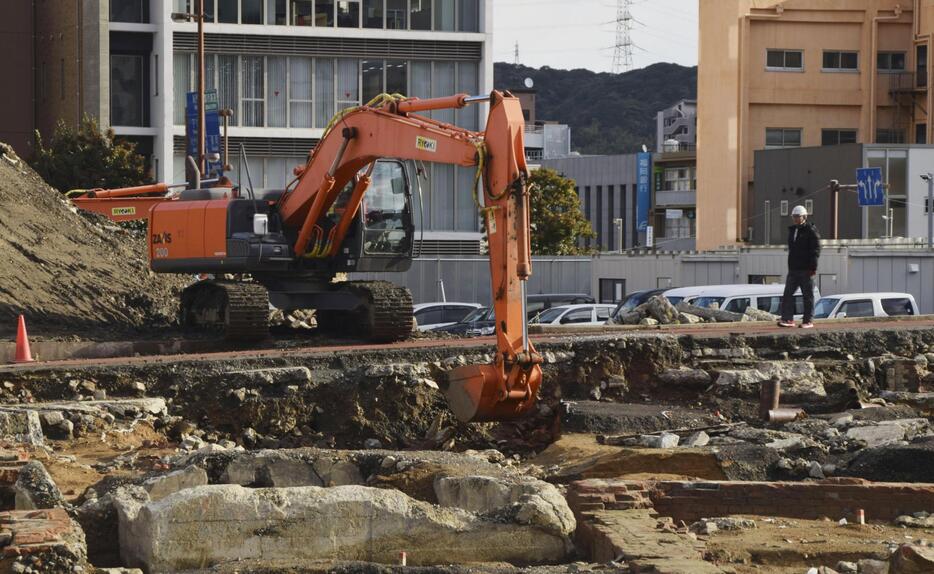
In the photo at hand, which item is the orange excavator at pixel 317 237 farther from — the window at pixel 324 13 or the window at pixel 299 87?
the window at pixel 324 13

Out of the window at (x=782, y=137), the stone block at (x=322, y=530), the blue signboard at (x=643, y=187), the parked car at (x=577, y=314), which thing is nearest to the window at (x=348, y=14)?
the parked car at (x=577, y=314)

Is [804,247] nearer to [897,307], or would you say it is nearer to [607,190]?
[897,307]

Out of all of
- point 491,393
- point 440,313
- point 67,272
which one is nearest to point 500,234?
point 491,393

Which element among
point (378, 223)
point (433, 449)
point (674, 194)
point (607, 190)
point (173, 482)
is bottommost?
point (433, 449)

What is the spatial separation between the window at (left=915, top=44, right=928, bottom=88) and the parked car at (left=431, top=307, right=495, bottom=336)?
3428cm

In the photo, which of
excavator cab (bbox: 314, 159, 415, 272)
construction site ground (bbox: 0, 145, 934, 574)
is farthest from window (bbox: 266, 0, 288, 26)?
excavator cab (bbox: 314, 159, 415, 272)

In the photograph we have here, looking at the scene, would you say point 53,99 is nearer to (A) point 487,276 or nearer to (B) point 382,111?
(A) point 487,276

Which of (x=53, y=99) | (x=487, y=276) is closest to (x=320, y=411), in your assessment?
(x=487, y=276)

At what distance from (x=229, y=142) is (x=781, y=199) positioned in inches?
946

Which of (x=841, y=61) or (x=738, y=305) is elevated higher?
(x=841, y=61)

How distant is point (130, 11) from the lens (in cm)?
4791

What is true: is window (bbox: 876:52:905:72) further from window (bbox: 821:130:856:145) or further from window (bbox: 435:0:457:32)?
window (bbox: 435:0:457:32)

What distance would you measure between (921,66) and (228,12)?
31.0 metres

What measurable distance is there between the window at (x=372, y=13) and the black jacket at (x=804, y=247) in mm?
29226
